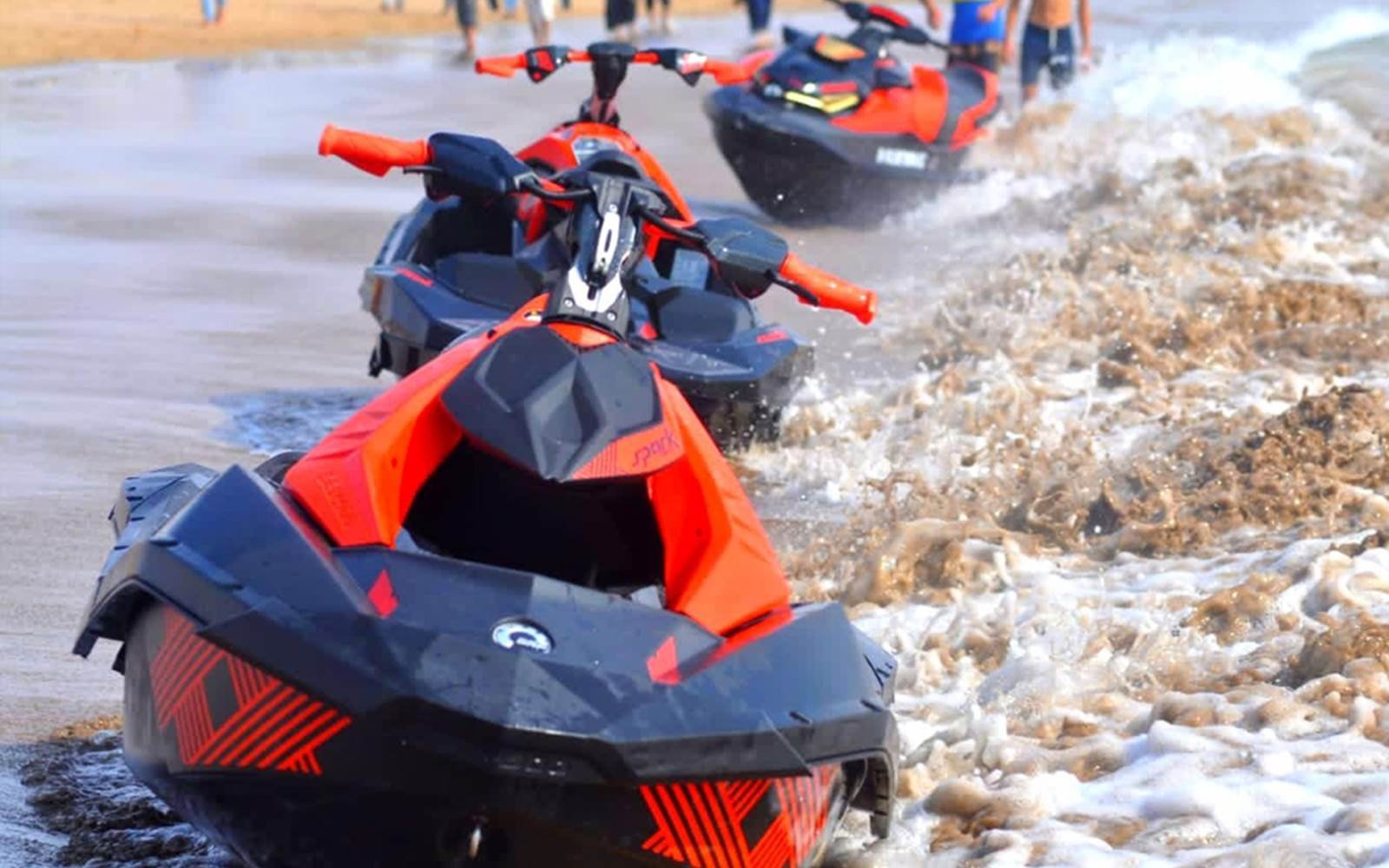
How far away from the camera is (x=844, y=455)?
909 cm

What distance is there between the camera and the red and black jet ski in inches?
580

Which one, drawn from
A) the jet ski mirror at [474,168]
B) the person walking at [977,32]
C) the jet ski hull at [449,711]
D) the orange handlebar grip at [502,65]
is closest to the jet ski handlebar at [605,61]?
the orange handlebar grip at [502,65]

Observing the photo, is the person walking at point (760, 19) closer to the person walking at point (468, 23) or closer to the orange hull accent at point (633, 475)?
the person walking at point (468, 23)

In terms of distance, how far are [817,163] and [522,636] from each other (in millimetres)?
11088

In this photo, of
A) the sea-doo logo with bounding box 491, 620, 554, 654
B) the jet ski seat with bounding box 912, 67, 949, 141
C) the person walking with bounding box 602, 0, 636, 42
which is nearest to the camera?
the sea-doo logo with bounding box 491, 620, 554, 654

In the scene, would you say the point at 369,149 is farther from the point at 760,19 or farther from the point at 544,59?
the point at 760,19

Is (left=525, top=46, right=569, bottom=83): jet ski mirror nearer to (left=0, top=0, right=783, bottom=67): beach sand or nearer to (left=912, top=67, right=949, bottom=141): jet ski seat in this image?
(left=912, top=67, right=949, bottom=141): jet ski seat

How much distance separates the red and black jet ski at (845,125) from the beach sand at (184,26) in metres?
9.42

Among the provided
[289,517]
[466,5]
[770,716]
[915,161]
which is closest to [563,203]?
[289,517]

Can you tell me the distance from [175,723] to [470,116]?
613 inches

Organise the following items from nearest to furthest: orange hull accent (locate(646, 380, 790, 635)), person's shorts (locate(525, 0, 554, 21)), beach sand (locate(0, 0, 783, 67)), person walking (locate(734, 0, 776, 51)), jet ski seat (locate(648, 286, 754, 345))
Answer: orange hull accent (locate(646, 380, 790, 635)) → jet ski seat (locate(648, 286, 754, 345)) → person's shorts (locate(525, 0, 554, 21)) → beach sand (locate(0, 0, 783, 67)) → person walking (locate(734, 0, 776, 51))

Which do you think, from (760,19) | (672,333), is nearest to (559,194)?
(672,333)

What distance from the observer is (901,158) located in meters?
15.0

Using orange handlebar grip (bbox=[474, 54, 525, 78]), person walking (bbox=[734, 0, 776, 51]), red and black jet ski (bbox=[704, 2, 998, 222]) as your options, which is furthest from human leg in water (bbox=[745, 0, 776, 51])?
orange handlebar grip (bbox=[474, 54, 525, 78])
